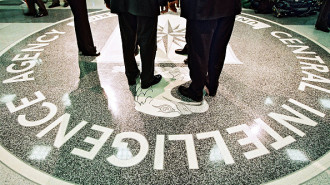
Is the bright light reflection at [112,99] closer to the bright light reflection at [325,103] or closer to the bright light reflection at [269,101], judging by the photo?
the bright light reflection at [269,101]

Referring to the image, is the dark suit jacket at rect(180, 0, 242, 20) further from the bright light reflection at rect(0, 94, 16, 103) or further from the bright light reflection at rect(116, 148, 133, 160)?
the bright light reflection at rect(0, 94, 16, 103)

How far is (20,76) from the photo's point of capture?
2611 millimetres

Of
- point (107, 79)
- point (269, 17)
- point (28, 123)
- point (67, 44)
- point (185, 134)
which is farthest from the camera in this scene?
point (269, 17)

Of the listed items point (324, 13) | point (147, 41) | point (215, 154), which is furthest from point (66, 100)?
point (324, 13)

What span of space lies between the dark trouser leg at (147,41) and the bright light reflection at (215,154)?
1.02 meters

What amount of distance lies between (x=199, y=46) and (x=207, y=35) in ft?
0.37

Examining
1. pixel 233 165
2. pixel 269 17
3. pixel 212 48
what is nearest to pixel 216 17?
pixel 212 48

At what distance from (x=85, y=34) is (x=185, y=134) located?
1.98 metres

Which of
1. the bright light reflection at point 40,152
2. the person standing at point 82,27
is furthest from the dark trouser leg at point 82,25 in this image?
the bright light reflection at point 40,152

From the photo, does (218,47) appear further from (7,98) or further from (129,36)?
(7,98)

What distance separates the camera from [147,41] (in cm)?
201

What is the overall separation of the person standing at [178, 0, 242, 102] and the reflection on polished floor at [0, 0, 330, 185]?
23cm

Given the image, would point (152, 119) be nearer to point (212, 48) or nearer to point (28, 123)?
point (212, 48)

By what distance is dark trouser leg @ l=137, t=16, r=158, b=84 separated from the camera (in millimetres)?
1901
